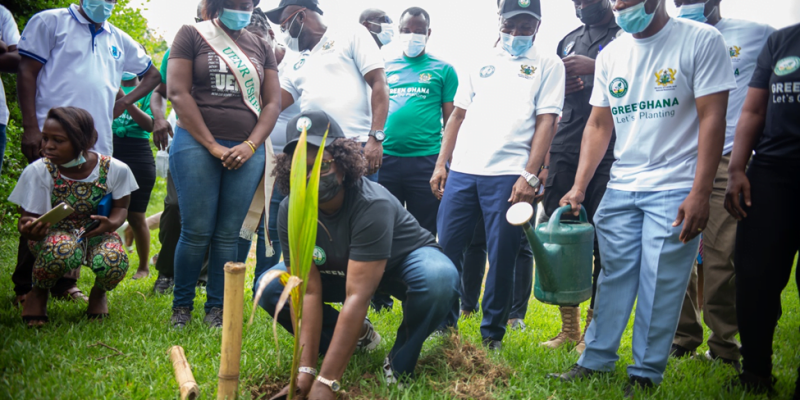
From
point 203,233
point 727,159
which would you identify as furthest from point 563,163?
point 203,233

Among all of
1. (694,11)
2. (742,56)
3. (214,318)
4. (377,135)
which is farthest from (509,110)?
(214,318)

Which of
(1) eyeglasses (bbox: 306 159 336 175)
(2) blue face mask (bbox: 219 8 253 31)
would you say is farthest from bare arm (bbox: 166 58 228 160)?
(1) eyeglasses (bbox: 306 159 336 175)

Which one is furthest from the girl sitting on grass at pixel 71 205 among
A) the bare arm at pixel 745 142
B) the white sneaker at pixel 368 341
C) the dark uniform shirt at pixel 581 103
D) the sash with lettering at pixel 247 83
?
the bare arm at pixel 745 142

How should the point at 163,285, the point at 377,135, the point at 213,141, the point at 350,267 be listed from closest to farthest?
the point at 350,267, the point at 213,141, the point at 377,135, the point at 163,285

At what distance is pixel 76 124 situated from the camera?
3572mm

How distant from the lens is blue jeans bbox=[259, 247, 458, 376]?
3.00 meters

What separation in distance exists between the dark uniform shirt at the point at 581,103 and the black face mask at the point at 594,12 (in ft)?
0.20

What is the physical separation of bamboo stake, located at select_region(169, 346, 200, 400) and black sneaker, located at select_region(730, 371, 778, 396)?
2643mm

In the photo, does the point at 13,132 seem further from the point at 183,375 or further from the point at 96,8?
the point at 183,375

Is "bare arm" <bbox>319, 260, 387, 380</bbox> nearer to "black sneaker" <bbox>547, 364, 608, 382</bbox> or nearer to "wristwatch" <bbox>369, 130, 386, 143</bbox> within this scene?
"black sneaker" <bbox>547, 364, 608, 382</bbox>

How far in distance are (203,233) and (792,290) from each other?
6158 millimetres

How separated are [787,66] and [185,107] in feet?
10.7

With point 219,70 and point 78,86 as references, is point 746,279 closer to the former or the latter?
point 219,70

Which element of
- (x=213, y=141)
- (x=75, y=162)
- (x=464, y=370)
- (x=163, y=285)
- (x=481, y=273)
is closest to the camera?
(x=464, y=370)
